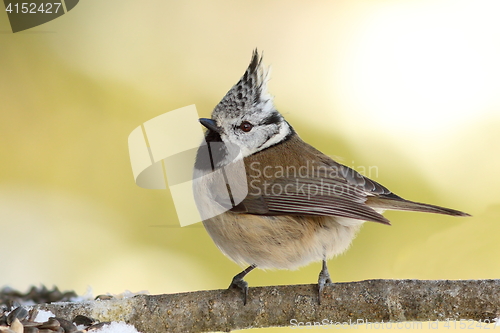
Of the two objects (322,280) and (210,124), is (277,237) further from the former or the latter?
(210,124)

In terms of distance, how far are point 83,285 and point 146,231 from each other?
1.89 ft

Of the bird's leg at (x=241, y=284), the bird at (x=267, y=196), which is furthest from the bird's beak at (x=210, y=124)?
the bird's leg at (x=241, y=284)

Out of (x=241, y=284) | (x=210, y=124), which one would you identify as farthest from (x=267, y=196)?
(x=210, y=124)

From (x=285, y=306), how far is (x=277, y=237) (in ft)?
1.30

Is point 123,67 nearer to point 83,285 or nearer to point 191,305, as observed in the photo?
point 83,285

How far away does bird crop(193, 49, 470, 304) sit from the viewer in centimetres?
228

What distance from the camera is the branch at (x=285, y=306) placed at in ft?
6.09

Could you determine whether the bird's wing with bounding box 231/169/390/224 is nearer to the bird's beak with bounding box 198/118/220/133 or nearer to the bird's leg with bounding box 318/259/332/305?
the bird's leg with bounding box 318/259/332/305

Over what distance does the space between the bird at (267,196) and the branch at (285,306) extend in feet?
0.27

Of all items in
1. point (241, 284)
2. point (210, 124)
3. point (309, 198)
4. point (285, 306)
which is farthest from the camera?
point (210, 124)

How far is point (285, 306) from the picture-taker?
1986 mm

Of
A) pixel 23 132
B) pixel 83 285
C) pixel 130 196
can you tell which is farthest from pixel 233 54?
pixel 83 285

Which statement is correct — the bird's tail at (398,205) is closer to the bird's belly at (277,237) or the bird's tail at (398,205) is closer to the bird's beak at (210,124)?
the bird's belly at (277,237)

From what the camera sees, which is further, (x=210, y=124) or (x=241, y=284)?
(x=210, y=124)
